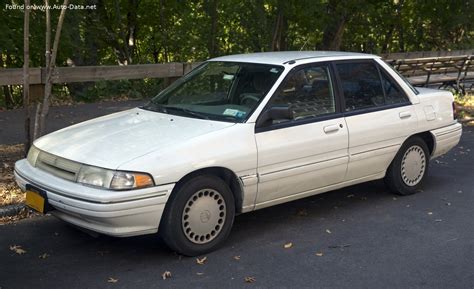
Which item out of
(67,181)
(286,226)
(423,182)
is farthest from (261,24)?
(67,181)

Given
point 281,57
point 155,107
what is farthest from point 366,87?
point 155,107

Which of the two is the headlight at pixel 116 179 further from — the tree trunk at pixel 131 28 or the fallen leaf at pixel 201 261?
the tree trunk at pixel 131 28

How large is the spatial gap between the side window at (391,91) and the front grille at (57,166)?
131 inches

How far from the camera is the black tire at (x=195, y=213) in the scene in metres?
4.36

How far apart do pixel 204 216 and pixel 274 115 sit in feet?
3.39

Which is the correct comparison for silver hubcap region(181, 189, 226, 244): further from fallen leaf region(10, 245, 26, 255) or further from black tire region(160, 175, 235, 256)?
fallen leaf region(10, 245, 26, 255)

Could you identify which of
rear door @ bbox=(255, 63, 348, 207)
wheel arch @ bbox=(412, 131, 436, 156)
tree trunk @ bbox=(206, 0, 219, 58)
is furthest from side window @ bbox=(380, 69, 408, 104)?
tree trunk @ bbox=(206, 0, 219, 58)

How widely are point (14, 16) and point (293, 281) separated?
8.70 m

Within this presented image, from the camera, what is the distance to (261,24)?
16.0 meters

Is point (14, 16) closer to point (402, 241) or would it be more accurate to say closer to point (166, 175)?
point (166, 175)

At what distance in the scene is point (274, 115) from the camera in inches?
190

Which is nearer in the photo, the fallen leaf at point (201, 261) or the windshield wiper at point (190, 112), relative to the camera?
the fallen leaf at point (201, 261)

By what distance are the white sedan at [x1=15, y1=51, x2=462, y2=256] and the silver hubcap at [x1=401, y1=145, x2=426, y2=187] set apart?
0.5 inches

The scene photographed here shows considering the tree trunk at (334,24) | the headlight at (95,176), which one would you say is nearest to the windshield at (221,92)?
the headlight at (95,176)
